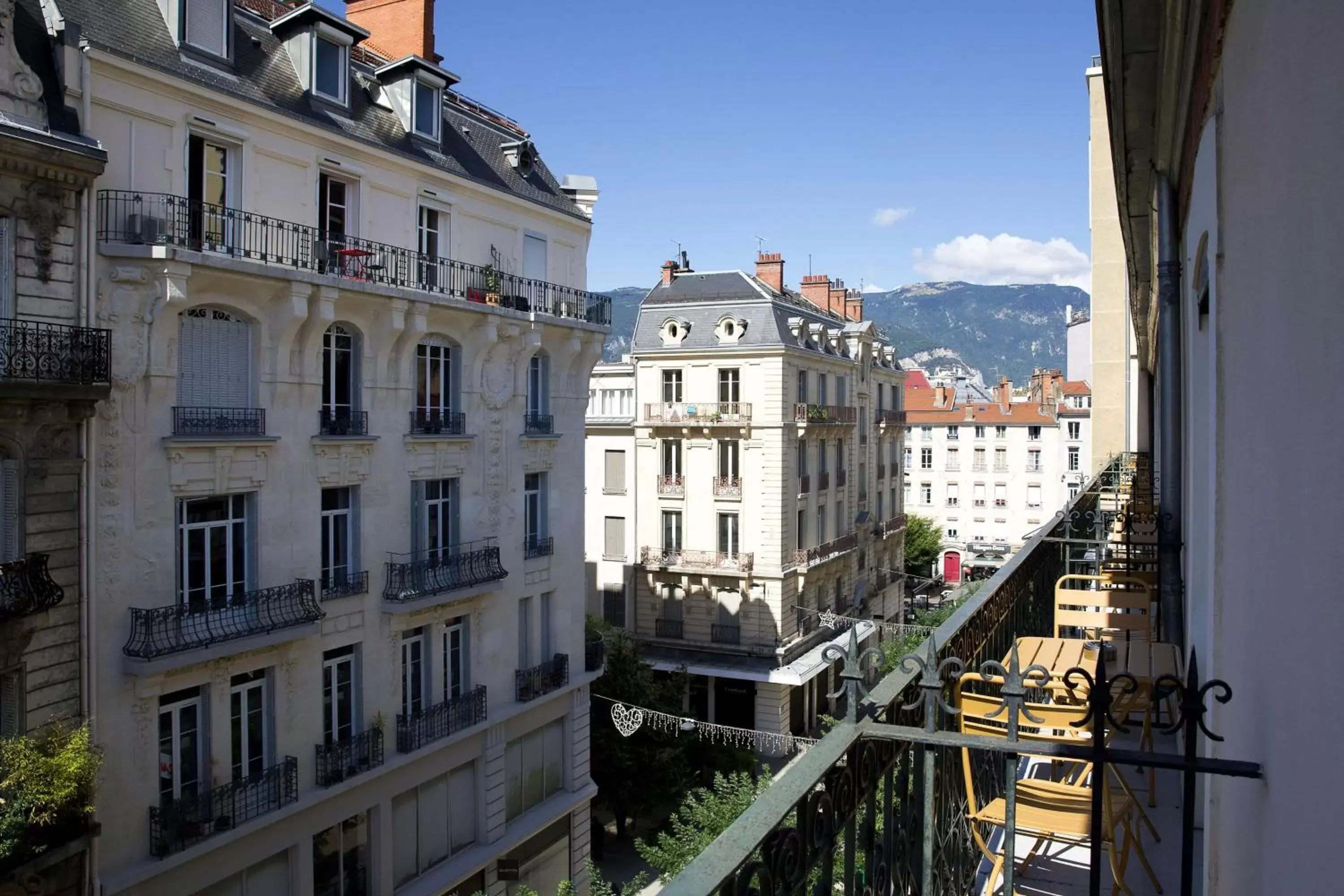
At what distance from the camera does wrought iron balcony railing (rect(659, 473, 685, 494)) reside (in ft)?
120

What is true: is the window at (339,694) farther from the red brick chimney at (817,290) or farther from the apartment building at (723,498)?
the red brick chimney at (817,290)

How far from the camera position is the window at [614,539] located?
37344mm

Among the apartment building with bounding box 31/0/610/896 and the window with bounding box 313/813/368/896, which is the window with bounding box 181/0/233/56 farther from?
the window with bounding box 313/813/368/896

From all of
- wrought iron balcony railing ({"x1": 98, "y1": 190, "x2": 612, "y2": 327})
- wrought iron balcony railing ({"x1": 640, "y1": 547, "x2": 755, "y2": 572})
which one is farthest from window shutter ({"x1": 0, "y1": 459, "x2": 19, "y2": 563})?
wrought iron balcony railing ({"x1": 640, "y1": 547, "x2": 755, "y2": 572})

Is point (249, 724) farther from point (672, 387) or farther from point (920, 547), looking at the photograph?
point (920, 547)

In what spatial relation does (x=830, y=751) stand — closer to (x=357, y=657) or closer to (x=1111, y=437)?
(x=357, y=657)

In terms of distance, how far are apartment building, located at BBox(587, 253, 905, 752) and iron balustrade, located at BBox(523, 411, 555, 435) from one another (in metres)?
14.3

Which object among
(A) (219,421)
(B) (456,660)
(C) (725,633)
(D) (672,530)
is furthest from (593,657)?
(D) (672,530)

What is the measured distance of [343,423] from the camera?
54.6ft

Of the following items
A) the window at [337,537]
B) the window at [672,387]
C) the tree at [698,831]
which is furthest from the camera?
the window at [672,387]

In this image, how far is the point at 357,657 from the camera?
17031 millimetres

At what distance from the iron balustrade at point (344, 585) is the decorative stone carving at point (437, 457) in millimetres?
2067

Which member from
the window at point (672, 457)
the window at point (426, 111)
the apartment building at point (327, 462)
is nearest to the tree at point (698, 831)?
the apartment building at point (327, 462)

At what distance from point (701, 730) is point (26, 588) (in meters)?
22.4
